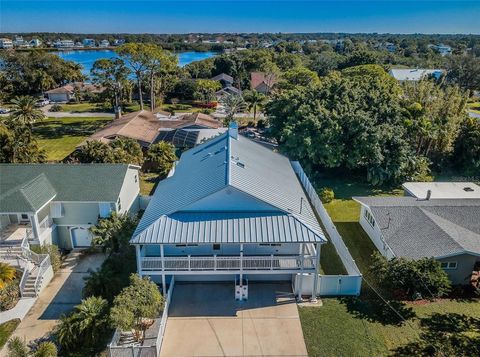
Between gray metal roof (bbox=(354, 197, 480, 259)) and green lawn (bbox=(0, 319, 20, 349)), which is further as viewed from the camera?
gray metal roof (bbox=(354, 197, 480, 259))

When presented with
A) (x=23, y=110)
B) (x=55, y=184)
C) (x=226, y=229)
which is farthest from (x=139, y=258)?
(x=23, y=110)

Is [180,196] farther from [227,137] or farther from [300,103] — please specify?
[300,103]

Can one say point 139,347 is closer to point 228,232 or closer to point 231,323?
point 231,323

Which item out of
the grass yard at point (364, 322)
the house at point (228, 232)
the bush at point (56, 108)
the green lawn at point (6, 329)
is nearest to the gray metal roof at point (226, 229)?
the house at point (228, 232)

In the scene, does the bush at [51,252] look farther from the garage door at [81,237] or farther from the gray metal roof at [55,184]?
the gray metal roof at [55,184]

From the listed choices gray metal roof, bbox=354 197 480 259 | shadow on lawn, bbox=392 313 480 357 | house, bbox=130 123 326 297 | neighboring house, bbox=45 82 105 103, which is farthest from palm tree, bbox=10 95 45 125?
shadow on lawn, bbox=392 313 480 357

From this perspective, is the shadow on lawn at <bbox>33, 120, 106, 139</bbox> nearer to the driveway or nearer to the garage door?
the garage door
